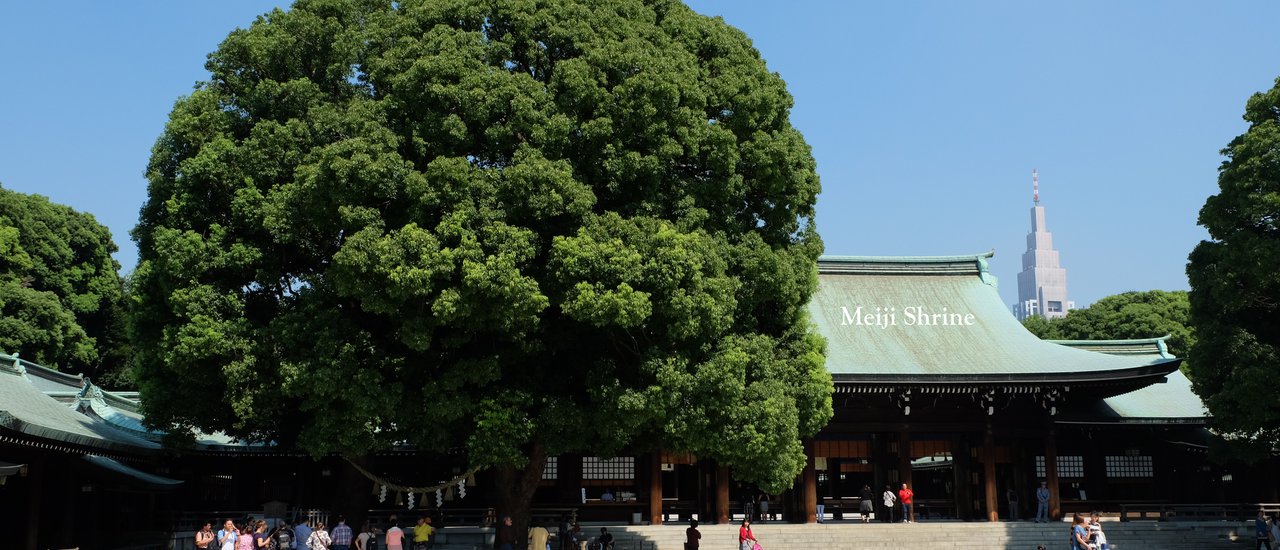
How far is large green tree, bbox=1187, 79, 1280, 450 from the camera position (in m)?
22.9

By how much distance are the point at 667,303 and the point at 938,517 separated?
15073 mm

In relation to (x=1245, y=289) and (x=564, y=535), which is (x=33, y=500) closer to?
(x=564, y=535)

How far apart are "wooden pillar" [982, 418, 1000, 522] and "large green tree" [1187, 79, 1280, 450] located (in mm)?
4863

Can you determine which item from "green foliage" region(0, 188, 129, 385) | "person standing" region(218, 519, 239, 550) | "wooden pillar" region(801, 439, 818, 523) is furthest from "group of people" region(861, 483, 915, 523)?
"green foliage" region(0, 188, 129, 385)

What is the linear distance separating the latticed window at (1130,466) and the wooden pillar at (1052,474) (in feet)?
9.21

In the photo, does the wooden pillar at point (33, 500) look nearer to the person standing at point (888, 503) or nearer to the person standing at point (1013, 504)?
the person standing at point (888, 503)

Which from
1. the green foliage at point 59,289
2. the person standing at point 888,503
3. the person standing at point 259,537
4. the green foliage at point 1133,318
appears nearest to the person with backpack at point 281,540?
the person standing at point 259,537

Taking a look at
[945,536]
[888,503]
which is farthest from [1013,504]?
[945,536]

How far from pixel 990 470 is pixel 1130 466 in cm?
510

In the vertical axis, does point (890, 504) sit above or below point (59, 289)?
below

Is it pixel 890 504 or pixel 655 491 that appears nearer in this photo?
pixel 655 491

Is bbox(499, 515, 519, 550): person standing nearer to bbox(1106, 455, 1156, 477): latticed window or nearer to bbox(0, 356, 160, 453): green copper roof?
bbox(0, 356, 160, 453): green copper roof

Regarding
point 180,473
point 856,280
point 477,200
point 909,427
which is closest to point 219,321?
point 477,200

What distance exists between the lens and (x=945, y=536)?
25125 millimetres
